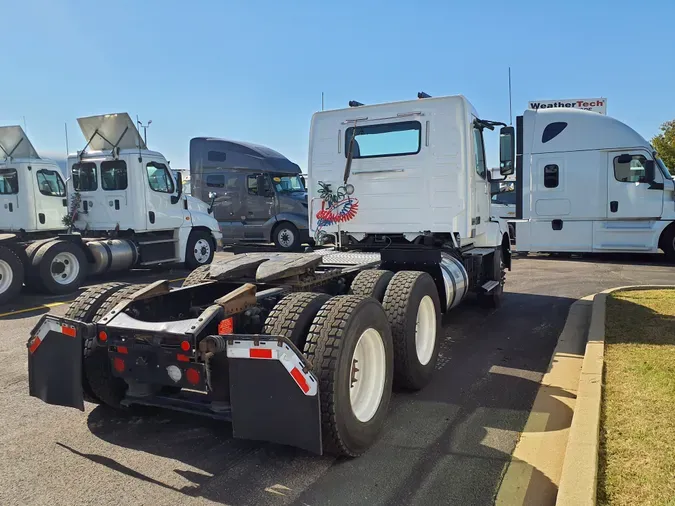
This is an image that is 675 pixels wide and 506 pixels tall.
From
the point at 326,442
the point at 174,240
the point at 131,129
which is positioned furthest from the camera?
the point at 174,240

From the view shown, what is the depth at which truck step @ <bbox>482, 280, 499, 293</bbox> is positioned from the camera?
7547 millimetres

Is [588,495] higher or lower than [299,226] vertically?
lower

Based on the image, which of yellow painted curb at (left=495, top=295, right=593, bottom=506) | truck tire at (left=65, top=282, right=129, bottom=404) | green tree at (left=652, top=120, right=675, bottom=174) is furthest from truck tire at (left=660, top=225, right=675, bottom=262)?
green tree at (left=652, top=120, right=675, bottom=174)

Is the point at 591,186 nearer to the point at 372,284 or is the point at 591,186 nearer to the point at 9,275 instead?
the point at 372,284

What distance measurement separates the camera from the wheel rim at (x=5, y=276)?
9.18 m

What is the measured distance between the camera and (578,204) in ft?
44.0

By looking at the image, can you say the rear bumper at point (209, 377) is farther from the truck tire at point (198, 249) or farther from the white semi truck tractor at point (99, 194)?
the truck tire at point (198, 249)

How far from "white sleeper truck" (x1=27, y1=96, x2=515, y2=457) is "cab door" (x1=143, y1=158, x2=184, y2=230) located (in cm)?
625

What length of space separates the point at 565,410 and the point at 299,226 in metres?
13.6

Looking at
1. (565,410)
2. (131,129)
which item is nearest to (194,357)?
(565,410)

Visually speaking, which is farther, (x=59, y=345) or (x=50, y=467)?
(x=59, y=345)

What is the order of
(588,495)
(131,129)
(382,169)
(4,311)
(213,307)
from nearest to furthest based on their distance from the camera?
(588,495), (213,307), (382,169), (4,311), (131,129)

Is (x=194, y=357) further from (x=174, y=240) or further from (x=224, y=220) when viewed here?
(x=224, y=220)

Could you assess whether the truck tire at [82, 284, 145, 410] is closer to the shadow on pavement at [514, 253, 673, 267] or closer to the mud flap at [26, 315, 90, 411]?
the mud flap at [26, 315, 90, 411]
